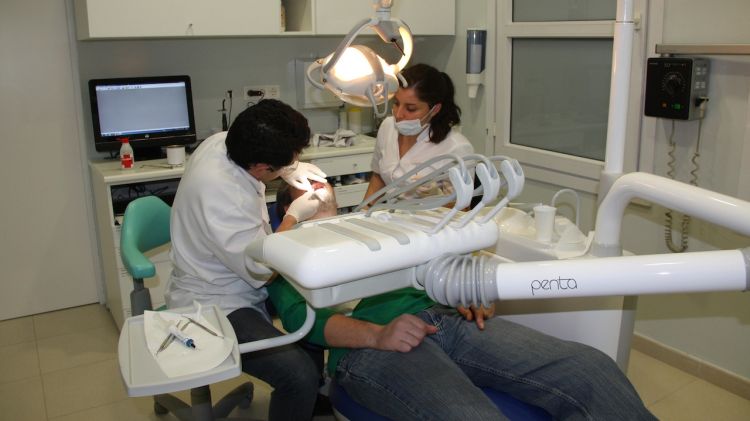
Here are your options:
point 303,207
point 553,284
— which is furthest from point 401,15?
point 553,284

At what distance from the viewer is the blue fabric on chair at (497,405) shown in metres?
1.63

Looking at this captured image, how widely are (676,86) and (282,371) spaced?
175 cm

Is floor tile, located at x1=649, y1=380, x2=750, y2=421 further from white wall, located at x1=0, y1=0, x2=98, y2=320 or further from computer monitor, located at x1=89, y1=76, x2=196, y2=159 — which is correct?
white wall, located at x1=0, y1=0, x2=98, y2=320

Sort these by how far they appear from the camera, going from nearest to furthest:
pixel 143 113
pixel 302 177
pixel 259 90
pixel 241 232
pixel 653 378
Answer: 1. pixel 241 232
2. pixel 302 177
3. pixel 653 378
4. pixel 143 113
5. pixel 259 90

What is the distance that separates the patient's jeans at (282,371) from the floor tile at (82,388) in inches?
39.2

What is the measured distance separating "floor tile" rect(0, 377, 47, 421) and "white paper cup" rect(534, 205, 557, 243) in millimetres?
1948

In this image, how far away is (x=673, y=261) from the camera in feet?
2.74

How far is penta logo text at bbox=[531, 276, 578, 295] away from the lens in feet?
2.88

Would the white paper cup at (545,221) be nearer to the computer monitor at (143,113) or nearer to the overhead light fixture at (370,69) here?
the overhead light fixture at (370,69)

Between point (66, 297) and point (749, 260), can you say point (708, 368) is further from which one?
point (66, 297)

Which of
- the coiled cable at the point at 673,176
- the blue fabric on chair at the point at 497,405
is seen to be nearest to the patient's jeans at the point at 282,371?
the blue fabric on chair at the point at 497,405

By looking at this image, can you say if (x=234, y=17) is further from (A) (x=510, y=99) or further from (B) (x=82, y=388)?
(B) (x=82, y=388)

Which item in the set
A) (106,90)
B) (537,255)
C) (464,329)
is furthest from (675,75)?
(106,90)

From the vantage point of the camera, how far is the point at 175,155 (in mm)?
3133
